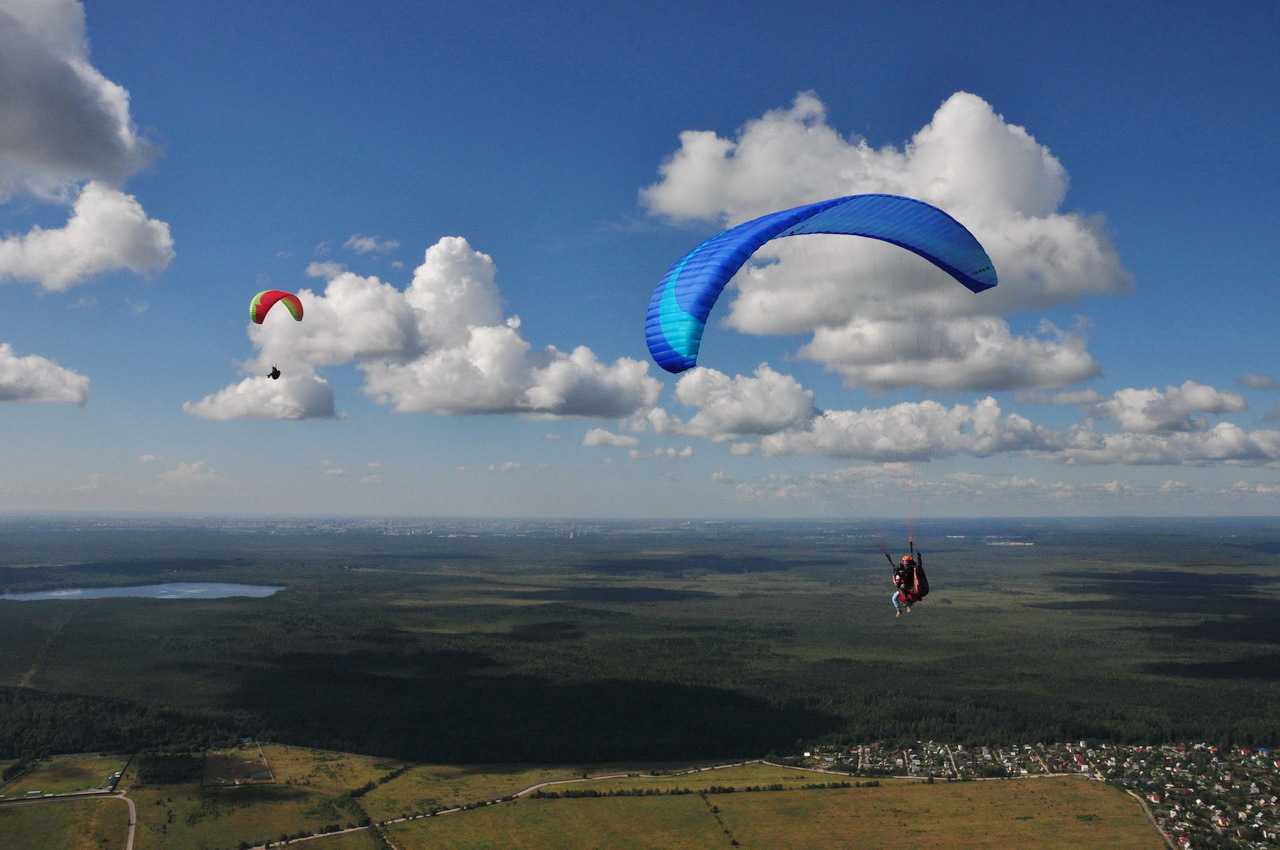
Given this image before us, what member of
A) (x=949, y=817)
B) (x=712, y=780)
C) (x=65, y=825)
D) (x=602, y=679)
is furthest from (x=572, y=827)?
(x=602, y=679)

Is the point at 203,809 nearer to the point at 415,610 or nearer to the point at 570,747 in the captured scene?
the point at 570,747

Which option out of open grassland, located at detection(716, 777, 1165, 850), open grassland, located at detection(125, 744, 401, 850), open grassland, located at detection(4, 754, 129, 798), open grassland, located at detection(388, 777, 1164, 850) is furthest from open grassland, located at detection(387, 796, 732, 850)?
open grassland, located at detection(4, 754, 129, 798)

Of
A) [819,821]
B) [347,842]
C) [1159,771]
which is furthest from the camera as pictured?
[1159,771]

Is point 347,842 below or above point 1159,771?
above

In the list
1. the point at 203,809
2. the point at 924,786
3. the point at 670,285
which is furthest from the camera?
the point at 924,786

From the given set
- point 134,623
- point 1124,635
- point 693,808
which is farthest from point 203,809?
point 1124,635

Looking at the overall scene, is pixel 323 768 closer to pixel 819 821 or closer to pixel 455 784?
pixel 455 784

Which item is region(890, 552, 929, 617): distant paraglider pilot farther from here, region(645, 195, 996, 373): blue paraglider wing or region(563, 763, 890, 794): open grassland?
region(563, 763, 890, 794): open grassland
